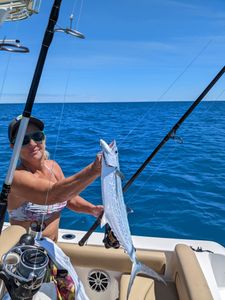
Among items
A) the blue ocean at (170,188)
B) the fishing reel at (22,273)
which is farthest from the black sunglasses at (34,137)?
the fishing reel at (22,273)

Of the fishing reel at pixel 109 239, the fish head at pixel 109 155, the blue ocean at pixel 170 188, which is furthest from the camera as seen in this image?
the blue ocean at pixel 170 188

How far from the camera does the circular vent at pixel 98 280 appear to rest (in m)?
2.82

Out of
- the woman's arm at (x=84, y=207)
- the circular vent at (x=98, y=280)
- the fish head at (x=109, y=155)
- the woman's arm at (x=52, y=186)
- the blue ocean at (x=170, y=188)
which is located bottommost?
the blue ocean at (x=170, y=188)

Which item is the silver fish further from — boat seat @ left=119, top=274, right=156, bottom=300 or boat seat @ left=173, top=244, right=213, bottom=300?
Result: boat seat @ left=119, top=274, right=156, bottom=300

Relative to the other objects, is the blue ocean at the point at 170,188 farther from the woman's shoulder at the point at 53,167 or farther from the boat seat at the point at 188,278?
the boat seat at the point at 188,278

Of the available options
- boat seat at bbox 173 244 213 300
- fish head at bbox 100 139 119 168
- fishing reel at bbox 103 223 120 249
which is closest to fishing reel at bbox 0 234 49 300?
fish head at bbox 100 139 119 168

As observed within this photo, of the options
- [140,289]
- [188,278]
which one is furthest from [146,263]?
[188,278]

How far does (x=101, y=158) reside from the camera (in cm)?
194

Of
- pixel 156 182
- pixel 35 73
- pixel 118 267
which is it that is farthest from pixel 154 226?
pixel 35 73

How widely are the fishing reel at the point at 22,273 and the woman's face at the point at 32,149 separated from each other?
33.0 inches

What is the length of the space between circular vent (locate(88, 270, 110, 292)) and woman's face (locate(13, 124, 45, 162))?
42.5 inches

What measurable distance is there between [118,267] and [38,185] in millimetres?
1057

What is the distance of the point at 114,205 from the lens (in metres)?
1.82

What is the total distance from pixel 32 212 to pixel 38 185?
370 mm
